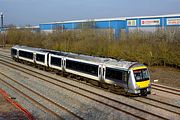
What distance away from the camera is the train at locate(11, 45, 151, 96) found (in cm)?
1864

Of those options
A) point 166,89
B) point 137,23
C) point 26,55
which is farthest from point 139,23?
point 166,89

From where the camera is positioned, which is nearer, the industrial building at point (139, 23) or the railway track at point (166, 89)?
the railway track at point (166, 89)

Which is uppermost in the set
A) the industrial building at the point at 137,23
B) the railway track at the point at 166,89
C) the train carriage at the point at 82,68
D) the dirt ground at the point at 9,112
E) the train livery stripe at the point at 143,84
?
the industrial building at the point at 137,23

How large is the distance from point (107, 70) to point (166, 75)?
10.8 metres

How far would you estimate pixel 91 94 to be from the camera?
19828 millimetres

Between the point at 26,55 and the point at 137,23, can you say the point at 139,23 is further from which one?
the point at 26,55

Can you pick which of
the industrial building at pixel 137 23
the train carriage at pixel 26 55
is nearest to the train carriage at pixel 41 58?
the train carriage at pixel 26 55

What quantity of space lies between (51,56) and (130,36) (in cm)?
1461

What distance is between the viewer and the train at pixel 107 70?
18641 mm

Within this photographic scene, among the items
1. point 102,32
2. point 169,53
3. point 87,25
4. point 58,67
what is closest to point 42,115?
point 58,67

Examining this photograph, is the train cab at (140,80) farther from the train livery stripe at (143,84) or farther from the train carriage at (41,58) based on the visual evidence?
the train carriage at (41,58)

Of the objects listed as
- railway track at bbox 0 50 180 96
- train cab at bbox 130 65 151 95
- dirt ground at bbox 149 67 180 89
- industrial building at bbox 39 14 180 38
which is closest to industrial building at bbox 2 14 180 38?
industrial building at bbox 39 14 180 38

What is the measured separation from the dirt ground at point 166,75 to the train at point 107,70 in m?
6.02

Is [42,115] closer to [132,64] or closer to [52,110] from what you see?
[52,110]
